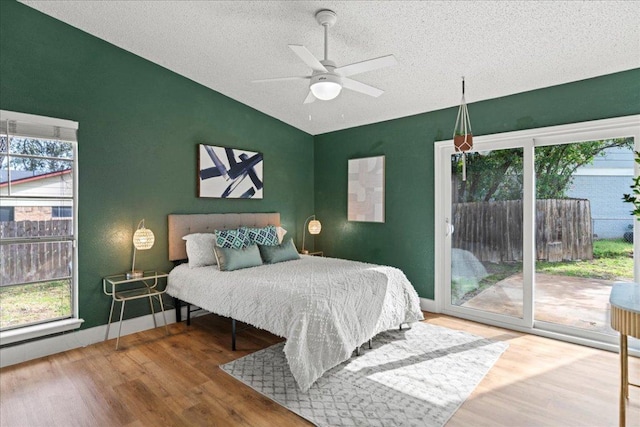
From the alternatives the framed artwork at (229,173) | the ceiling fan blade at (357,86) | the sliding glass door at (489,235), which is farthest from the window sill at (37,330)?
the sliding glass door at (489,235)

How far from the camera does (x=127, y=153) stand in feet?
12.1

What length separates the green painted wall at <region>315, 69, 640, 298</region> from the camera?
3.30m

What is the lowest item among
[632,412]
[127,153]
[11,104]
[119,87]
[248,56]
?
[632,412]

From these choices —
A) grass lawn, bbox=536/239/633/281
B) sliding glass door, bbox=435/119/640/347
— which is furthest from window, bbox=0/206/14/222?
grass lawn, bbox=536/239/633/281

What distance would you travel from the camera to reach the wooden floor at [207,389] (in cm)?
222

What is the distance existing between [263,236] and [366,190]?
5.54 ft

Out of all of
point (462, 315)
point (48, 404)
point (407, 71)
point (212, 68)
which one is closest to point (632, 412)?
point (462, 315)

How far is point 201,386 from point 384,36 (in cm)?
321

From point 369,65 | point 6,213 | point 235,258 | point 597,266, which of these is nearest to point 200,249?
point 235,258

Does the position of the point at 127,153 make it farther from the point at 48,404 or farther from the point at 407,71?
the point at 407,71

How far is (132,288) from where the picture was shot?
3768mm

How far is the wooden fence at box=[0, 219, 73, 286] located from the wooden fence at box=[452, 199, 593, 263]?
4274 mm

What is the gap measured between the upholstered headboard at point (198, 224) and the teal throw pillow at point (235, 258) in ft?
2.04

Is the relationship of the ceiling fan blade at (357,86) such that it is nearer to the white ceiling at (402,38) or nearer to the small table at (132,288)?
the white ceiling at (402,38)
